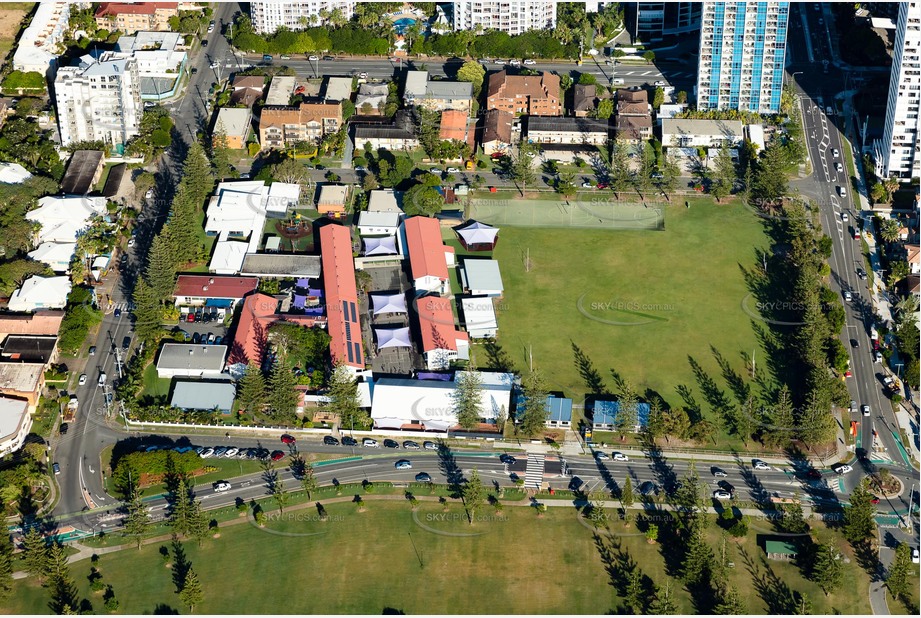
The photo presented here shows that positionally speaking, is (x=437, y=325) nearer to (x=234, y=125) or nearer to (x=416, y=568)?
(x=416, y=568)

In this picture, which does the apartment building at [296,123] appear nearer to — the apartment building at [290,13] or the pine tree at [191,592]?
the apartment building at [290,13]

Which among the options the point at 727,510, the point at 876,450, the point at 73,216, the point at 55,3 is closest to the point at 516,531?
the point at 727,510

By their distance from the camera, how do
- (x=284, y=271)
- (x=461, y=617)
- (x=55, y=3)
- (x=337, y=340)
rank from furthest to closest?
1. (x=55, y=3)
2. (x=284, y=271)
3. (x=337, y=340)
4. (x=461, y=617)

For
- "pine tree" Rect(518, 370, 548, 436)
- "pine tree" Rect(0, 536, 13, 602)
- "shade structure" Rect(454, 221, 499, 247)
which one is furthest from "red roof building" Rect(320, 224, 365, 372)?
"pine tree" Rect(0, 536, 13, 602)

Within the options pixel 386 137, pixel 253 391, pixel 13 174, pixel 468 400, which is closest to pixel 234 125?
pixel 386 137

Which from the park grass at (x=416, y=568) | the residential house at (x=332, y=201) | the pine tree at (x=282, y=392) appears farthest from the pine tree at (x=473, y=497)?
the residential house at (x=332, y=201)

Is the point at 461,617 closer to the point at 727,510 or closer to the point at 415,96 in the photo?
the point at 727,510
